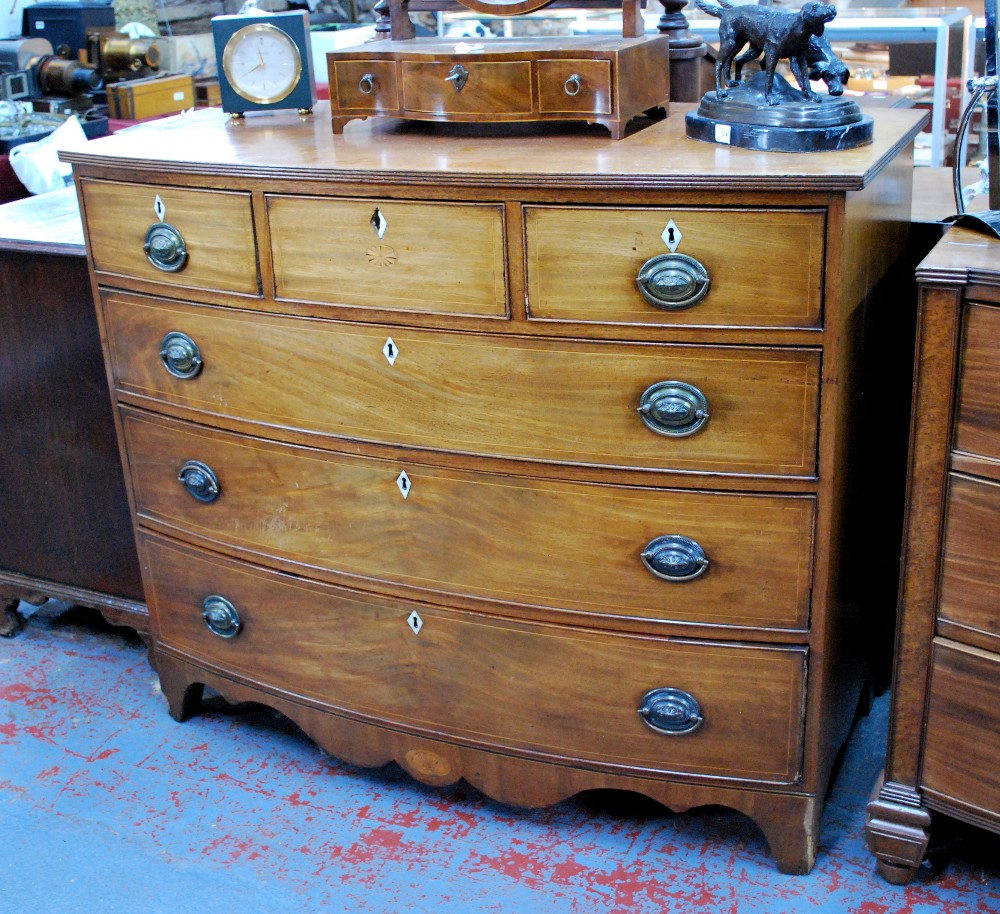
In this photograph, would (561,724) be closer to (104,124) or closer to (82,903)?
(82,903)

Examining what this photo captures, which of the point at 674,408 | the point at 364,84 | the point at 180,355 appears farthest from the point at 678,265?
the point at 180,355

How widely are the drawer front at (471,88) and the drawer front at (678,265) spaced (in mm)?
293

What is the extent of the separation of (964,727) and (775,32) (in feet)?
3.58

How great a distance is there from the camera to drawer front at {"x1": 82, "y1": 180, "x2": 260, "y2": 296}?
1980 mm

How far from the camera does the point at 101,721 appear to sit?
2.57 m

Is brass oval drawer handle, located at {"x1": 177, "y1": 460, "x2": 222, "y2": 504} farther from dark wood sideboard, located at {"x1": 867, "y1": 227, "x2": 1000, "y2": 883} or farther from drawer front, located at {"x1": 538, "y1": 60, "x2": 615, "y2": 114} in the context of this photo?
dark wood sideboard, located at {"x1": 867, "y1": 227, "x2": 1000, "y2": 883}

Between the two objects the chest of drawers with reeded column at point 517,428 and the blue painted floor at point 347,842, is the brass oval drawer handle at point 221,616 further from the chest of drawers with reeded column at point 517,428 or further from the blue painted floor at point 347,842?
the blue painted floor at point 347,842

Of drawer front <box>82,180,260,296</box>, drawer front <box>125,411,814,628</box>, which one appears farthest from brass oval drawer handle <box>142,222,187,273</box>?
drawer front <box>125,411,814,628</box>

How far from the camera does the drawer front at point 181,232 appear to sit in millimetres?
1980

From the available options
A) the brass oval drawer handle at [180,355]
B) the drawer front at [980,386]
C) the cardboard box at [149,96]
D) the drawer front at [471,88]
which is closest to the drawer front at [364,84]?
the drawer front at [471,88]

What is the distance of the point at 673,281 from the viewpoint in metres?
1.69

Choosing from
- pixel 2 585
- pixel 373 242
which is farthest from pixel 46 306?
pixel 373 242

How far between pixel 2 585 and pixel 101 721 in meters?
0.54

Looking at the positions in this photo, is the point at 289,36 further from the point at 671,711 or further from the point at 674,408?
the point at 671,711
